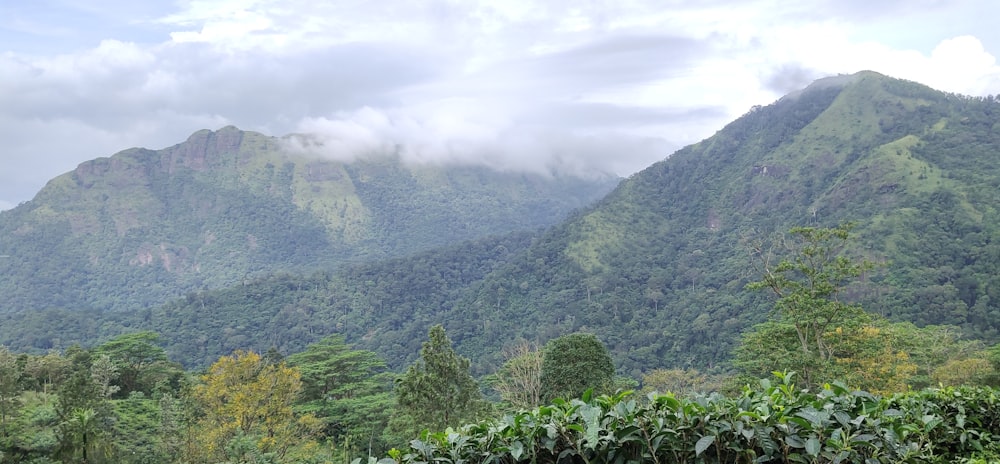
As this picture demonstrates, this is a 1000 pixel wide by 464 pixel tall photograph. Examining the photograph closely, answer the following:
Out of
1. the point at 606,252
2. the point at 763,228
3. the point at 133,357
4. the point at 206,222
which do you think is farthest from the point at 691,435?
the point at 206,222

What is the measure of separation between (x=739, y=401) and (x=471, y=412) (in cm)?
1074

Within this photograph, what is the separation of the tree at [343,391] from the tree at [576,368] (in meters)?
7.08

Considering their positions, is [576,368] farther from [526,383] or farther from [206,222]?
[206,222]

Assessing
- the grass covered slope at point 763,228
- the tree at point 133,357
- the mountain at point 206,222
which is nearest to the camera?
the tree at point 133,357

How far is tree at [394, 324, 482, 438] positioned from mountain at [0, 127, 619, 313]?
9852 cm

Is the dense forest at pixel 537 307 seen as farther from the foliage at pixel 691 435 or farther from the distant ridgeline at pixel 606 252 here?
the distant ridgeline at pixel 606 252

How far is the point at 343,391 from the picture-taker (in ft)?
98.2

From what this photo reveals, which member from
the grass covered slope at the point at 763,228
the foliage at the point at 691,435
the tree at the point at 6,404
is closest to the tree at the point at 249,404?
the tree at the point at 6,404

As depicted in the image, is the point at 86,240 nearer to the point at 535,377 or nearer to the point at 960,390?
the point at 535,377

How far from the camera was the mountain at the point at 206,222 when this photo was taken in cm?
11056

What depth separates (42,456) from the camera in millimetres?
11906

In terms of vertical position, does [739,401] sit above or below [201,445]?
above

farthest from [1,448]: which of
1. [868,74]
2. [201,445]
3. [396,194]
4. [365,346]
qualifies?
[396,194]

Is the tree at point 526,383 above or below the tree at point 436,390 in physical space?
below
